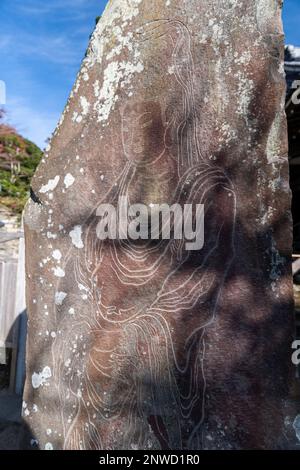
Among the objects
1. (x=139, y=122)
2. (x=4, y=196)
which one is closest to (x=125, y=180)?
(x=139, y=122)

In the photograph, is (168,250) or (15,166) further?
(15,166)

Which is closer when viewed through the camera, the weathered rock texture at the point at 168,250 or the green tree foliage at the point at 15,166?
the weathered rock texture at the point at 168,250

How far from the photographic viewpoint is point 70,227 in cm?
194

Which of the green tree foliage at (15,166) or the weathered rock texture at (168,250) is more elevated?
the green tree foliage at (15,166)

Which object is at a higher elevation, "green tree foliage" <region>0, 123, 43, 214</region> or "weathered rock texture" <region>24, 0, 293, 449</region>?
"green tree foliage" <region>0, 123, 43, 214</region>

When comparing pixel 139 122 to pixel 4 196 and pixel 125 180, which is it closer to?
pixel 125 180

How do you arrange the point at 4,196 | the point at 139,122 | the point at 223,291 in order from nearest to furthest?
the point at 223,291
the point at 139,122
the point at 4,196

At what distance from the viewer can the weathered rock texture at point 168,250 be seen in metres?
1.73

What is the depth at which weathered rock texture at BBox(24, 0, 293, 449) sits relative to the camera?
5.68 ft

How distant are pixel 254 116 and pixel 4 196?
855cm

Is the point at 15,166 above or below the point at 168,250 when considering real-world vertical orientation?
above

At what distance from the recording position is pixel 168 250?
71.6 inches

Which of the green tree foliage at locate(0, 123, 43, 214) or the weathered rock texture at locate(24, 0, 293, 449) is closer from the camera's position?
the weathered rock texture at locate(24, 0, 293, 449)
